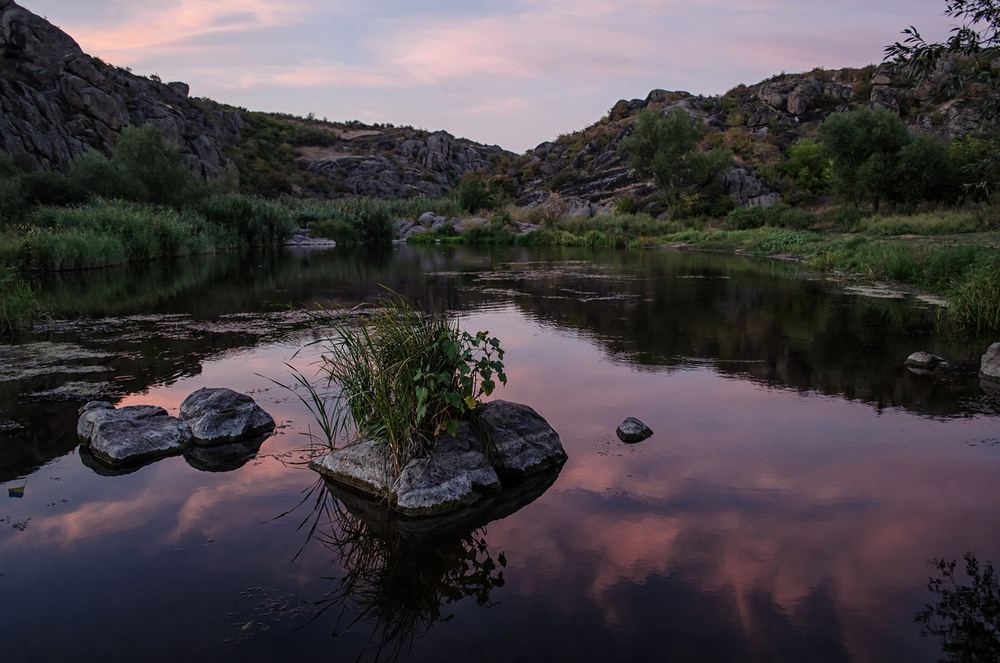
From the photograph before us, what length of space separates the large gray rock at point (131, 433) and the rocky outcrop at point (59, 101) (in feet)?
167

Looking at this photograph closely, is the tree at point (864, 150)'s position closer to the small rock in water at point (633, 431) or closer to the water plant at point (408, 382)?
the small rock in water at point (633, 431)

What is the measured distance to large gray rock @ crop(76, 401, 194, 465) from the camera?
6832 mm

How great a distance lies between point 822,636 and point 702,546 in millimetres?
1160

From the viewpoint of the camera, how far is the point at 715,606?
4391 mm

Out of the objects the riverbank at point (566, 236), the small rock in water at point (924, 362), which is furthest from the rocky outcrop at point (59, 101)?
the small rock in water at point (924, 362)

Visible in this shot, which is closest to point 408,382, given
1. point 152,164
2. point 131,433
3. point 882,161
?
point 131,433

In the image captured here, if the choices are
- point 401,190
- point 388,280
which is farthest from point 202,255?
point 401,190

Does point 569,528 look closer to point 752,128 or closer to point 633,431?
point 633,431

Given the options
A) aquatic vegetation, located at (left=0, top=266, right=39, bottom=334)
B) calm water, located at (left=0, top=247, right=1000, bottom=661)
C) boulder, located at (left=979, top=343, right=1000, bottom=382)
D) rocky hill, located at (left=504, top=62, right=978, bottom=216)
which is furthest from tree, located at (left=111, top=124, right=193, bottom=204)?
boulder, located at (left=979, top=343, right=1000, bottom=382)

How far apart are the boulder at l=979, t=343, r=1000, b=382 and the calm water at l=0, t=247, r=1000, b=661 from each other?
23cm

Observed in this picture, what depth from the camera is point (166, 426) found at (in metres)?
7.25

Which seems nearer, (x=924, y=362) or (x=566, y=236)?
(x=924, y=362)

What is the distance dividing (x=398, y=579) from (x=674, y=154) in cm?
5794

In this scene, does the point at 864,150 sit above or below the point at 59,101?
below
